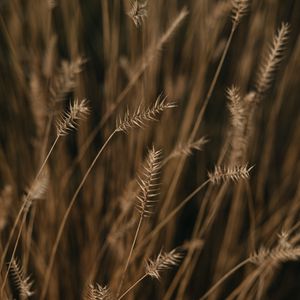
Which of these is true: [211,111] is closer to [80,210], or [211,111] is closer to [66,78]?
[80,210]

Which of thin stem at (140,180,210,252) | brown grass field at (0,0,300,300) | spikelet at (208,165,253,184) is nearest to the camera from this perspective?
spikelet at (208,165,253,184)

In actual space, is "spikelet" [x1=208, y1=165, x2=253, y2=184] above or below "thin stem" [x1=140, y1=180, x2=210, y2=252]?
above

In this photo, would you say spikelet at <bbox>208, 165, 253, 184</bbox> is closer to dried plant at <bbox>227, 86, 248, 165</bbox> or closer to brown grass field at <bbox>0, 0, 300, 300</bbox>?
dried plant at <bbox>227, 86, 248, 165</bbox>

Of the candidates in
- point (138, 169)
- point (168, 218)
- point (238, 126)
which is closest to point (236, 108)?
point (238, 126)

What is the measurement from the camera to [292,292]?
1.21 meters

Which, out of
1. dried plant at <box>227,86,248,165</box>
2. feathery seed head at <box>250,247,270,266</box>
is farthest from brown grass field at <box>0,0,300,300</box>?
feathery seed head at <box>250,247,270,266</box>

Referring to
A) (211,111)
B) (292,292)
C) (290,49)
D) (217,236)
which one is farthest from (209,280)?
(290,49)

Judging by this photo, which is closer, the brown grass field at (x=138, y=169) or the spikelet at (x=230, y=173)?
the spikelet at (x=230, y=173)

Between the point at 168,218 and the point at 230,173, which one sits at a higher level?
the point at 230,173

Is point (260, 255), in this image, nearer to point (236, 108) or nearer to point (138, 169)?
point (236, 108)

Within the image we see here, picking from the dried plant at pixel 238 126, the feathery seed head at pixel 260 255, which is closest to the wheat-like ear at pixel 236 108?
the dried plant at pixel 238 126

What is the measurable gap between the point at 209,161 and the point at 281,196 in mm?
214

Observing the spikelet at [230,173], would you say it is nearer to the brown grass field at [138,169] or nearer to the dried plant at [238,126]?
the dried plant at [238,126]

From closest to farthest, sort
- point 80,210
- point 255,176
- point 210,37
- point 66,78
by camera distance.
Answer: point 66,78
point 210,37
point 80,210
point 255,176
